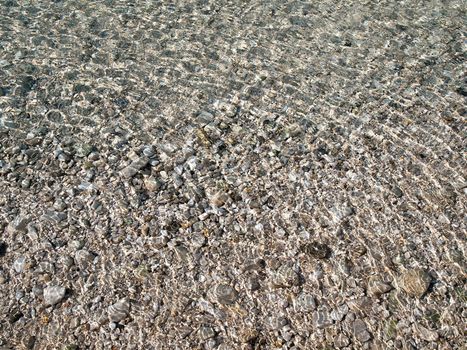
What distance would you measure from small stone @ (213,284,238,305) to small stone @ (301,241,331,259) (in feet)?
2.13

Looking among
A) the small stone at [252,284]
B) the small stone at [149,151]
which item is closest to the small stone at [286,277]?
the small stone at [252,284]

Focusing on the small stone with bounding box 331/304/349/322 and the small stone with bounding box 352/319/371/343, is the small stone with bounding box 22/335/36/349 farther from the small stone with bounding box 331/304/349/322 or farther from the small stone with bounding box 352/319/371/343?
the small stone with bounding box 352/319/371/343

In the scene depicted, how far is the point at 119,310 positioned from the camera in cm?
413

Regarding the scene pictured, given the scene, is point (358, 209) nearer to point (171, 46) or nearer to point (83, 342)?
point (83, 342)

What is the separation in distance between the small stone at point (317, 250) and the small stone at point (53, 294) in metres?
1.77

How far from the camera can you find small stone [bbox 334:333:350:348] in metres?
3.94

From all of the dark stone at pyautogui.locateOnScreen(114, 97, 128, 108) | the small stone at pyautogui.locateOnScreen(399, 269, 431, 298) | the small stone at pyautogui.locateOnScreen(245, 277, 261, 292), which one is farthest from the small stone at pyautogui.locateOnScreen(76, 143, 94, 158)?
the small stone at pyautogui.locateOnScreen(399, 269, 431, 298)

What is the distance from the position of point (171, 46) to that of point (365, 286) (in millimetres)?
3606

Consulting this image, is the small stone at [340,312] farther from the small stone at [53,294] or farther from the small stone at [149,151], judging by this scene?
the small stone at [149,151]

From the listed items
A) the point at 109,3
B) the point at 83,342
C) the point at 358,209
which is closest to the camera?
the point at 83,342

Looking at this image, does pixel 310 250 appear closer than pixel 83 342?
No

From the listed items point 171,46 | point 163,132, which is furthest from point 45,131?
point 171,46

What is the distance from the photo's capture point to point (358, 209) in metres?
4.78

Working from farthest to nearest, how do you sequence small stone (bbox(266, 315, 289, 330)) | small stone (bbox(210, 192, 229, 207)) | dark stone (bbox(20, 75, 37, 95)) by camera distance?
dark stone (bbox(20, 75, 37, 95)) < small stone (bbox(210, 192, 229, 207)) < small stone (bbox(266, 315, 289, 330))
